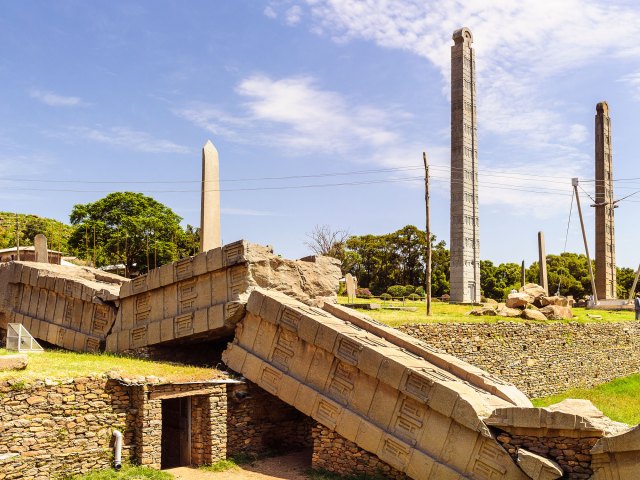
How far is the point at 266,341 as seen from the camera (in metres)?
13.7

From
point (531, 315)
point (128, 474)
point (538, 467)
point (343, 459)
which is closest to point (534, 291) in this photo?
point (531, 315)

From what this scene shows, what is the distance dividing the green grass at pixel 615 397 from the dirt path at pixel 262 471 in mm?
8613

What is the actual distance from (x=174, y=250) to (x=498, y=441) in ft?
132

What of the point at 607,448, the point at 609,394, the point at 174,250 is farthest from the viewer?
the point at 174,250

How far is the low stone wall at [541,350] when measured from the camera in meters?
19.2

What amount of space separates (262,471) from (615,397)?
14.6 m

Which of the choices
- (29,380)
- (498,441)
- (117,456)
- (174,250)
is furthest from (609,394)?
(174,250)

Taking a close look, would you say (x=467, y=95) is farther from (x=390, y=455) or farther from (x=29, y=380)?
(x=29, y=380)

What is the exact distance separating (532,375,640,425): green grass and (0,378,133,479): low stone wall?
12.4 meters

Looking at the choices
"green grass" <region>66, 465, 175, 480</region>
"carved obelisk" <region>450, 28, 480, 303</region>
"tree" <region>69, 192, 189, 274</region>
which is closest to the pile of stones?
"carved obelisk" <region>450, 28, 480, 303</region>

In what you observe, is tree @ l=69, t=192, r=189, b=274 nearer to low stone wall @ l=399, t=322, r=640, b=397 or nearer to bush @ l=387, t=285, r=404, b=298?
bush @ l=387, t=285, r=404, b=298

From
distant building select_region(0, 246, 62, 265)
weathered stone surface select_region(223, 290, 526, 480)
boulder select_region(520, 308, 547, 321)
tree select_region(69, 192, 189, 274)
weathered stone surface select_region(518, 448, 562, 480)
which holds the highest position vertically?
tree select_region(69, 192, 189, 274)

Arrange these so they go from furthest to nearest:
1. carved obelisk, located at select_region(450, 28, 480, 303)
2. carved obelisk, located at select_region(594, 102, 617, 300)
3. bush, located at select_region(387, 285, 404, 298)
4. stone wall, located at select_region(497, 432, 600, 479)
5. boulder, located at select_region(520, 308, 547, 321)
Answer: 1. bush, located at select_region(387, 285, 404, 298)
2. carved obelisk, located at select_region(594, 102, 617, 300)
3. carved obelisk, located at select_region(450, 28, 480, 303)
4. boulder, located at select_region(520, 308, 547, 321)
5. stone wall, located at select_region(497, 432, 600, 479)

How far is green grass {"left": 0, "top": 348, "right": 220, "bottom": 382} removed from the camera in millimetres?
11617
